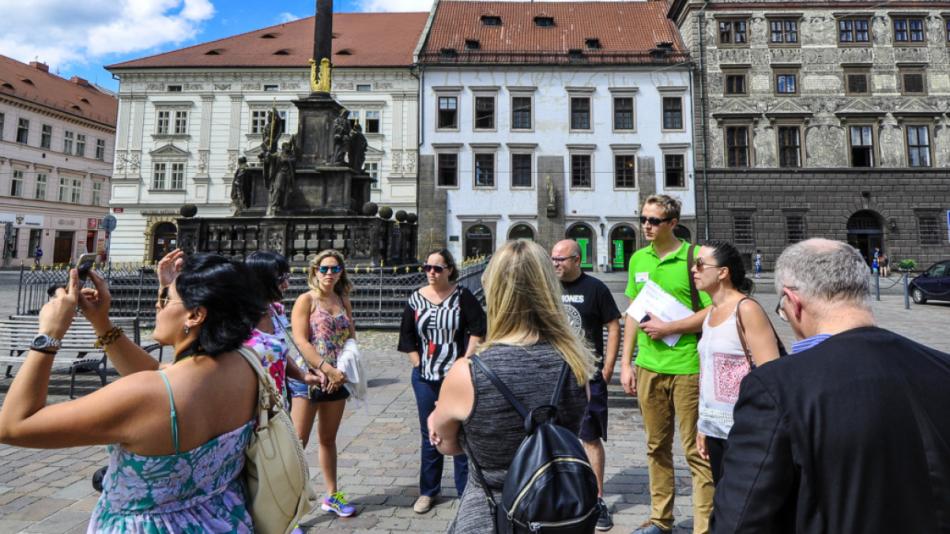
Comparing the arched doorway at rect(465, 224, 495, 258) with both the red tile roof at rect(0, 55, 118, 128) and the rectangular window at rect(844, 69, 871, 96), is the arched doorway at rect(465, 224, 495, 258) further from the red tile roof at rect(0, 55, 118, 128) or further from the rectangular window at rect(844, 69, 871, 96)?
the red tile roof at rect(0, 55, 118, 128)

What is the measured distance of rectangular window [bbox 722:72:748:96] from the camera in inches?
1136

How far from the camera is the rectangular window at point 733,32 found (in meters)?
29.0

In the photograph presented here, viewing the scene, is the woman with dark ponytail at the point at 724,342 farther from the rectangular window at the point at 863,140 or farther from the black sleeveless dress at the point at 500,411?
the rectangular window at the point at 863,140

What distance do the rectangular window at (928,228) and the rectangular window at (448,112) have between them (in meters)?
26.7

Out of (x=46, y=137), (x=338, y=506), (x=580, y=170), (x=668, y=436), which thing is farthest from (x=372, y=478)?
(x=46, y=137)

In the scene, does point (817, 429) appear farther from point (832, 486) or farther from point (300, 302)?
point (300, 302)

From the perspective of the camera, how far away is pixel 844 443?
1127 mm

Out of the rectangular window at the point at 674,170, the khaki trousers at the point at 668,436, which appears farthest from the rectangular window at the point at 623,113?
the khaki trousers at the point at 668,436

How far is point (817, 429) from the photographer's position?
1151 mm

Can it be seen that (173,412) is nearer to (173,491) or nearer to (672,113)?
(173,491)

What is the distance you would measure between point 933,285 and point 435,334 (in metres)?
19.2

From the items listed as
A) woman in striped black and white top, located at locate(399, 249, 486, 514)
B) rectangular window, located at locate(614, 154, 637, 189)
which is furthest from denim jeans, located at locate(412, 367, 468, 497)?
rectangular window, located at locate(614, 154, 637, 189)

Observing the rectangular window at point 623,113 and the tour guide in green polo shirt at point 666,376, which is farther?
the rectangular window at point 623,113

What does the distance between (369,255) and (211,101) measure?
26.3 meters
